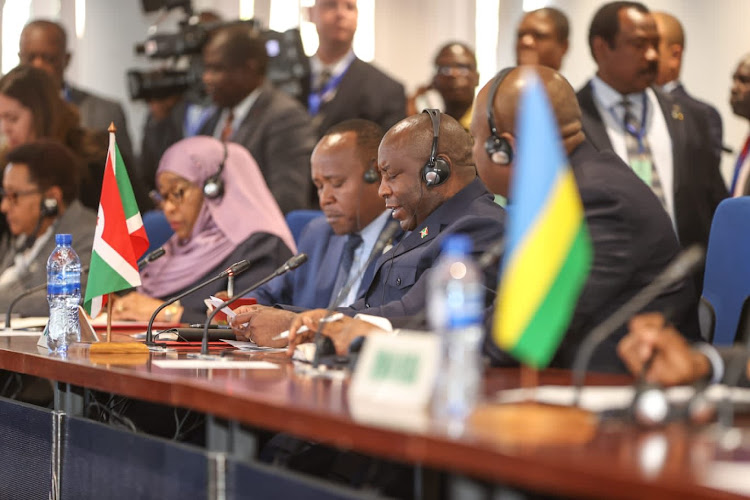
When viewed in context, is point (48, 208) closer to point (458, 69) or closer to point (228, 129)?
point (228, 129)

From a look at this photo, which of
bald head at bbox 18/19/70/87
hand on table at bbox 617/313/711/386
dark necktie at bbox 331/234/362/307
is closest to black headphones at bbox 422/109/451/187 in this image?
dark necktie at bbox 331/234/362/307

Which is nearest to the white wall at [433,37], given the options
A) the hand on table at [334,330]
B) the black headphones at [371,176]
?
the black headphones at [371,176]

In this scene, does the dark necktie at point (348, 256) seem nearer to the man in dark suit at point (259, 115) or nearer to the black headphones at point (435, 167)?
the black headphones at point (435, 167)

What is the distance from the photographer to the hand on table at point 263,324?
2764 mm

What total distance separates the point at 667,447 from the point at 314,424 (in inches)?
19.7

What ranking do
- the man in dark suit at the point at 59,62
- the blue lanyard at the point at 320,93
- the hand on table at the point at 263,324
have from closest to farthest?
the hand on table at the point at 263,324 < the blue lanyard at the point at 320,93 < the man in dark suit at the point at 59,62

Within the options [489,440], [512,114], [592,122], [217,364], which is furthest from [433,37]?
[489,440]

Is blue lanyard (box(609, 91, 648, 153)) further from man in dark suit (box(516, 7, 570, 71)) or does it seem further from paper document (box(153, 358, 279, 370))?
paper document (box(153, 358, 279, 370))

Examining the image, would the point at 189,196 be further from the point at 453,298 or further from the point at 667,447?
the point at 667,447

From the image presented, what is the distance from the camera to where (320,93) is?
18.3 feet

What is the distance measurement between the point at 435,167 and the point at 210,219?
153cm

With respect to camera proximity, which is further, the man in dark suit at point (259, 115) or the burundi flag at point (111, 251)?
the man in dark suit at point (259, 115)

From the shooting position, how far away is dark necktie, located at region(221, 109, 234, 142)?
18.2 ft

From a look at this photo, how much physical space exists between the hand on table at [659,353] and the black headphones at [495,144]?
0.78 m
